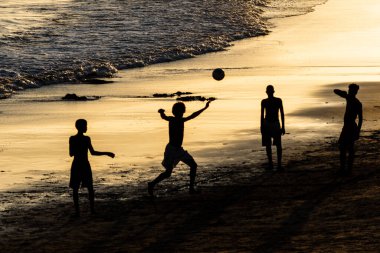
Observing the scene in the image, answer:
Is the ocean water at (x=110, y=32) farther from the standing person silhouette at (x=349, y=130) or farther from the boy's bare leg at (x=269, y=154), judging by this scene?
the standing person silhouette at (x=349, y=130)

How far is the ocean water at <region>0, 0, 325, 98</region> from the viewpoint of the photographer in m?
36.9

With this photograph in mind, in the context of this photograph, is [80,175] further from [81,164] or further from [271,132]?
[271,132]

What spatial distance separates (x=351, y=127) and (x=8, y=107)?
43.1 feet

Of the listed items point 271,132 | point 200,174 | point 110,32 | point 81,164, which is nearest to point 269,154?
point 271,132

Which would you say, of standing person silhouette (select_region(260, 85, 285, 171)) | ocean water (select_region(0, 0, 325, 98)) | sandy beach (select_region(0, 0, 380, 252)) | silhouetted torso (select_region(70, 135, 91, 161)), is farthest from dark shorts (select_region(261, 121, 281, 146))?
ocean water (select_region(0, 0, 325, 98))

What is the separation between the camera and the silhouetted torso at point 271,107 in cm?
1707

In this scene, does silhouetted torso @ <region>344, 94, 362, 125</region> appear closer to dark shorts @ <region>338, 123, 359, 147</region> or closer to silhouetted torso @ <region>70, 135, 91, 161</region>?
dark shorts @ <region>338, 123, 359, 147</region>

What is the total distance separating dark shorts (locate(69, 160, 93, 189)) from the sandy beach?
0.48 metres

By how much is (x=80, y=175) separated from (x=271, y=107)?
4.33m

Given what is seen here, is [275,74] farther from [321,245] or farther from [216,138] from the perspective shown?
[321,245]

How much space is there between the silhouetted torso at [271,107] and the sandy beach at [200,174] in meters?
0.93

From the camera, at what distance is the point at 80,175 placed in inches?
559

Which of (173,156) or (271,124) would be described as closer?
(173,156)

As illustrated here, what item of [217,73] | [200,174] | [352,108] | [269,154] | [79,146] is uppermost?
[217,73]
